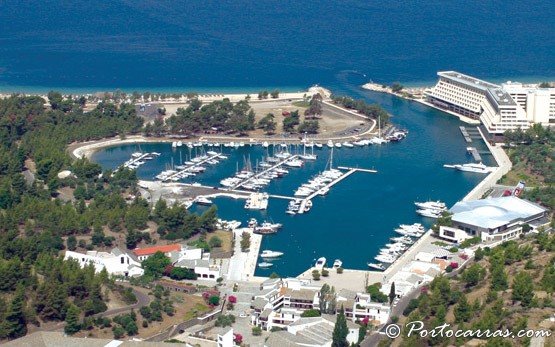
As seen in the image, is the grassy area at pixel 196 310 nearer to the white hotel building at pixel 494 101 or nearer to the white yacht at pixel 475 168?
the white yacht at pixel 475 168

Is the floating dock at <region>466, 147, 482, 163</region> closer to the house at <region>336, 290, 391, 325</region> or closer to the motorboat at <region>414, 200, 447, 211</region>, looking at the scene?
the motorboat at <region>414, 200, 447, 211</region>

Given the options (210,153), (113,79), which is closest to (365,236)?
(210,153)

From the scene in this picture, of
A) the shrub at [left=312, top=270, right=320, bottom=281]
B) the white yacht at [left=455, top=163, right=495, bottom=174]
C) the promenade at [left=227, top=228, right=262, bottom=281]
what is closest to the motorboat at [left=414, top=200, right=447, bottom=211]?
the white yacht at [left=455, top=163, right=495, bottom=174]

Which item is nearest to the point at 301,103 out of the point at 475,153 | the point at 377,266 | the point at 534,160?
the point at 475,153

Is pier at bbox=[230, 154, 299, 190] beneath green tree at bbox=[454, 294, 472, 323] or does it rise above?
beneath

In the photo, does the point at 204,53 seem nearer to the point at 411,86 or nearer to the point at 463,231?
the point at 411,86

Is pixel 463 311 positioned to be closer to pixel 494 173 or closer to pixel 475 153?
pixel 494 173
